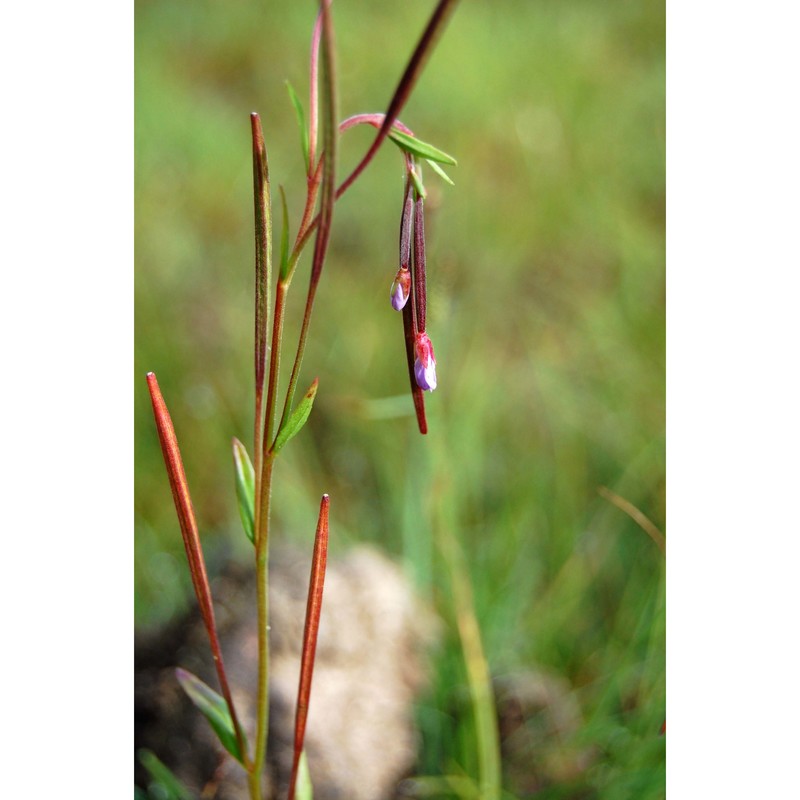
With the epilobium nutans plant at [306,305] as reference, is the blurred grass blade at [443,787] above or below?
below

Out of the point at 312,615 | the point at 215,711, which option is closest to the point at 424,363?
the point at 312,615

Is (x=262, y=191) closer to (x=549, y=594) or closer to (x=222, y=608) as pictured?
(x=222, y=608)

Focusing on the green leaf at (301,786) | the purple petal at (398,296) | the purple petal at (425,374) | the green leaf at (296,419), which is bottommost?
the green leaf at (301,786)

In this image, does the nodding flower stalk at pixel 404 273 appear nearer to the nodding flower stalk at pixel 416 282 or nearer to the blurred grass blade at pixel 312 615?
the nodding flower stalk at pixel 416 282

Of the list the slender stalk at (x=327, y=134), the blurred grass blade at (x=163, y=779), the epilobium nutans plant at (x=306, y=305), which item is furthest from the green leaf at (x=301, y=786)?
the slender stalk at (x=327, y=134)

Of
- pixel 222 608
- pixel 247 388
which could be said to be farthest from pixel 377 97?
pixel 222 608

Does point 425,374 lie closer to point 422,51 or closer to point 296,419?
point 296,419

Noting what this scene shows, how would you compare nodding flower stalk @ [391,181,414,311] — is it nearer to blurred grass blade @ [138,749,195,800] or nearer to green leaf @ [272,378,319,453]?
green leaf @ [272,378,319,453]

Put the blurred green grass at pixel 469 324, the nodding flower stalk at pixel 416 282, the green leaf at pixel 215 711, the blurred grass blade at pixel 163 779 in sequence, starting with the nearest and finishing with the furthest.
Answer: the nodding flower stalk at pixel 416 282 → the green leaf at pixel 215 711 → the blurred grass blade at pixel 163 779 → the blurred green grass at pixel 469 324
